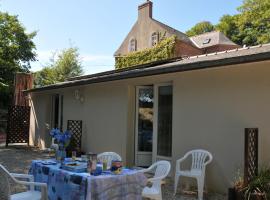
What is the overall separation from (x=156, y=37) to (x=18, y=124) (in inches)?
700

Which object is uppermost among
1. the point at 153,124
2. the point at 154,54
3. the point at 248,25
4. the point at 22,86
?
the point at 248,25

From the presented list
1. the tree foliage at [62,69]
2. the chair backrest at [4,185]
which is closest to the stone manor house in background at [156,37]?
the tree foliage at [62,69]

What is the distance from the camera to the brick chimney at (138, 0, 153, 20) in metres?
30.3

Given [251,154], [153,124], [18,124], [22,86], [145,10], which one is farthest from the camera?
[145,10]

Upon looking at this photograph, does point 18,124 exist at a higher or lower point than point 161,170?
higher

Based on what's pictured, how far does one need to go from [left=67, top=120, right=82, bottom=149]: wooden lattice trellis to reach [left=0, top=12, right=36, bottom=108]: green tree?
566 inches

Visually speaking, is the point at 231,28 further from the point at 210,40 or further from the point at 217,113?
the point at 217,113

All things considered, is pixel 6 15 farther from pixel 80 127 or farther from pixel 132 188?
pixel 132 188

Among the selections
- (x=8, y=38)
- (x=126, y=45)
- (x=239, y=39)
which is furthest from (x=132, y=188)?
(x=239, y=39)

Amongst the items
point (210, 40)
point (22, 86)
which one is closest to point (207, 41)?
point (210, 40)

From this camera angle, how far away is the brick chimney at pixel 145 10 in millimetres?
30267

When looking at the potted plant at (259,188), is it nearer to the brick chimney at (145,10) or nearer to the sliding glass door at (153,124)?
the sliding glass door at (153,124)

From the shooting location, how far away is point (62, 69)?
35.2 m

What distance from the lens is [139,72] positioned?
25.1 ft
